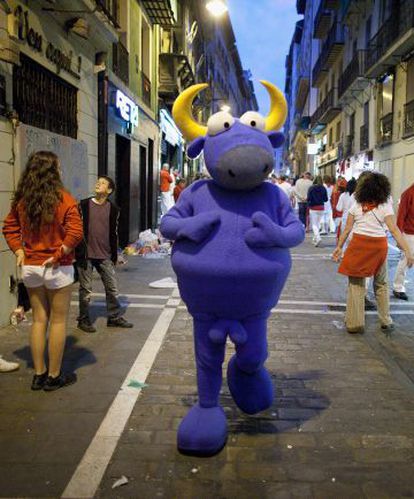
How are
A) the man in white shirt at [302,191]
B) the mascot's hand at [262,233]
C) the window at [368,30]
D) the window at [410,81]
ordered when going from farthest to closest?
the window at [368,30] < the window at [410,81] < the man in white shirt at [302,191] < the mascot's hand at [262,233]

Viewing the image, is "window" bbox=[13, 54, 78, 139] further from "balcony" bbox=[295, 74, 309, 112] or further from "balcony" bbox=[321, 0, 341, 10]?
"balcony" bbox=[295, 74, 309, 112]

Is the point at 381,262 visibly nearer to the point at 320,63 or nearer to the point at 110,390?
the point at 110,390

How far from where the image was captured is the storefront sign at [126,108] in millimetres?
11830

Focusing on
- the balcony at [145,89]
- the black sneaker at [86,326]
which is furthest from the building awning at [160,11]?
the black sneaker at [86,326]

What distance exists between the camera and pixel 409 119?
18250 millimetres

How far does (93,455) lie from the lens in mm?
3324

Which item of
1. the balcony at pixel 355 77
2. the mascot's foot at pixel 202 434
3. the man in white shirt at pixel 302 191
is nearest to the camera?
the mascot's foot at pixel 202 434

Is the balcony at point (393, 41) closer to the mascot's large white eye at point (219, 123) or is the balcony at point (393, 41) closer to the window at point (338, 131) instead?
the window at point (338, 131)

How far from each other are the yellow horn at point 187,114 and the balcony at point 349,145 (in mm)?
26034

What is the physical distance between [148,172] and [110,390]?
13.4m

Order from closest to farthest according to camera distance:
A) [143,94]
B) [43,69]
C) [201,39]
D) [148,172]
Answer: [43,69], [143,94], [148,172], [201,39]

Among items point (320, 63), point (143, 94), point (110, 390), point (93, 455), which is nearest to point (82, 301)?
point (110, 390)

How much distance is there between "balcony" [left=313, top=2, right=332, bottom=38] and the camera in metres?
34.9

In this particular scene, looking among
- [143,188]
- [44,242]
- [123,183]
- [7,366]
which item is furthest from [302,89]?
[44,242]
